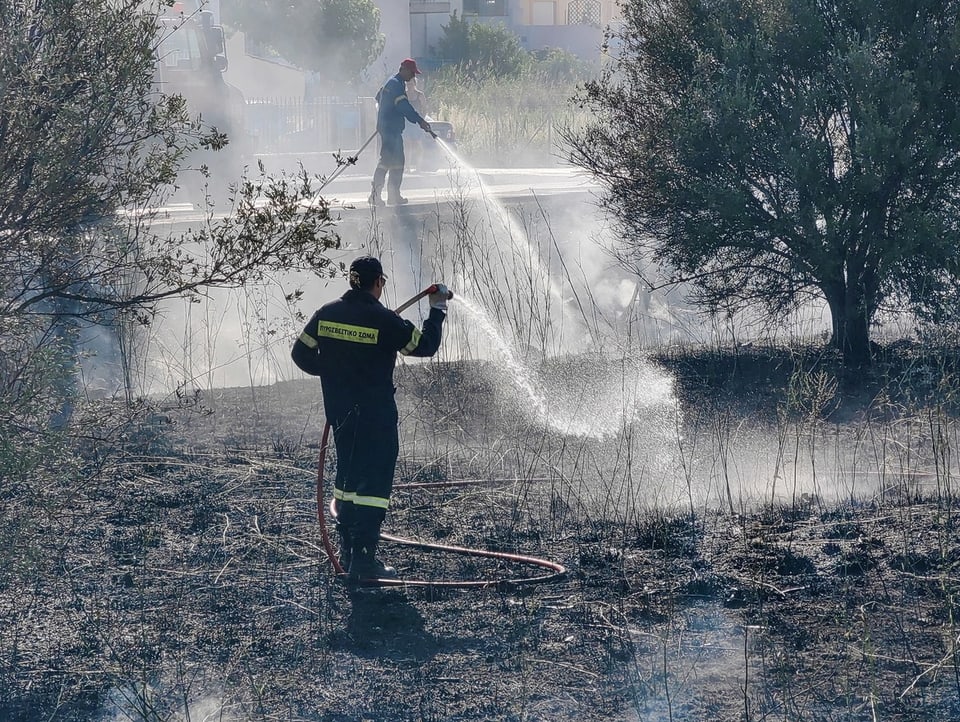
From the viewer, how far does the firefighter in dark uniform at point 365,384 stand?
5543 millimetres

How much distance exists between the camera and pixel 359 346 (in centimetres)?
557

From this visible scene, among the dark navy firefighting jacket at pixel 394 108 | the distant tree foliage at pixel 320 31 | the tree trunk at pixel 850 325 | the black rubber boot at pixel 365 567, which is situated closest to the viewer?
the black rubber boot at pixel 365 567

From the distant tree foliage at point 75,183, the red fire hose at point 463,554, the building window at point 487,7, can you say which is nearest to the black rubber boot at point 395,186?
the distant tree foliage at point 75,183

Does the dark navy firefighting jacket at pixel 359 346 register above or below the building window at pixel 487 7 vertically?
below

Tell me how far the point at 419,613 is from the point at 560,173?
2166cm

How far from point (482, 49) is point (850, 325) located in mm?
33896

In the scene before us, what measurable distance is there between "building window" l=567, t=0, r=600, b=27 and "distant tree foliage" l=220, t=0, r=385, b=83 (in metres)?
18.1

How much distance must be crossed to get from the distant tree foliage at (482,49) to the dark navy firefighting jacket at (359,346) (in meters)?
34.0

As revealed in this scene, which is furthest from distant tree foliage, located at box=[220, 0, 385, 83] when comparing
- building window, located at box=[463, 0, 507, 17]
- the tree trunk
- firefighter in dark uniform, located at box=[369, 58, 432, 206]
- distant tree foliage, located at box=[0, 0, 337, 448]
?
distant tree foliage, located at box=[0, 0, 337, 448]

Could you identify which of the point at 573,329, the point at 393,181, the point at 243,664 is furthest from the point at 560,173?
the point at 243,664

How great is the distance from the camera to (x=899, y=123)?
8.70 meters

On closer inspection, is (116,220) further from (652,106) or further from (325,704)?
(652,106)

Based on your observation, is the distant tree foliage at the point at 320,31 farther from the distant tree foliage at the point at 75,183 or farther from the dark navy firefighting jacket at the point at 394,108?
the distant tree foliage at the point at 75,183

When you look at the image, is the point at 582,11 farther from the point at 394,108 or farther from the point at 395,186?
the point at 394,108
